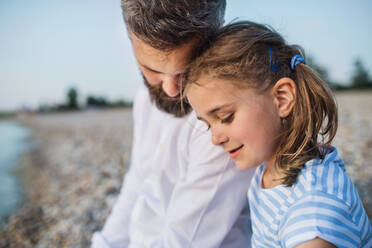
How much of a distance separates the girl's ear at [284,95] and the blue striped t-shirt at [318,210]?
10.9 inches

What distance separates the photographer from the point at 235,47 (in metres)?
1.33

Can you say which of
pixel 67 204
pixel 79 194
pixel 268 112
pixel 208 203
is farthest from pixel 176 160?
pixel 79 194

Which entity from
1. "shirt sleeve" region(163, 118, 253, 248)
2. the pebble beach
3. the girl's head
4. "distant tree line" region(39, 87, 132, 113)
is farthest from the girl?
"distant tree line" region(39, 87, 132, 113)

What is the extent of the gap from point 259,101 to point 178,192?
72 centimetres

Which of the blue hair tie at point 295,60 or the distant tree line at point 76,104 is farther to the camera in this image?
the distant tree line at point 76,104

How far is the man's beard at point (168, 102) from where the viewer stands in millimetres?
1663

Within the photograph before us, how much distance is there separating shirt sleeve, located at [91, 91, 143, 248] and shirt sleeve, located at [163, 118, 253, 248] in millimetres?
732

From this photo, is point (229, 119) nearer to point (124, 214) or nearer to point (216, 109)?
point (216, 109)

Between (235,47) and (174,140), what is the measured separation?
0.83 m

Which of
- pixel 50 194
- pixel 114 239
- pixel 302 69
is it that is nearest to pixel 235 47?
pixel 302 69

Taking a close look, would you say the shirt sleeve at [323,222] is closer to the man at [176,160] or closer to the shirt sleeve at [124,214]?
the man at [176,160]

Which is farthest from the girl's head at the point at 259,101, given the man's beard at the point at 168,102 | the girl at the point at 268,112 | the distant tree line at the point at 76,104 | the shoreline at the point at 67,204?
the distant tree line at the point at 76,104

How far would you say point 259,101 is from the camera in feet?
4.23

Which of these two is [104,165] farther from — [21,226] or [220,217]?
[220,217]
